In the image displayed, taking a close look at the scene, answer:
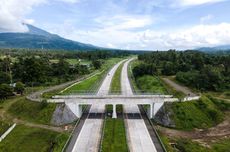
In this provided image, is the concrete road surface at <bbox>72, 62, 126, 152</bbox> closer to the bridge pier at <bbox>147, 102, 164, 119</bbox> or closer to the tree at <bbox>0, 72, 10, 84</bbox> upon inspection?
the bridge pier at <bbox>147, 102, 164, 119</bbox>

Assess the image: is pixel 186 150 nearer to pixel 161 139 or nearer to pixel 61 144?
pixel 161 139

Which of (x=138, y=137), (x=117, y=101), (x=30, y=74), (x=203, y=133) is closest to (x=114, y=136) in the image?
(x=138, y=137)

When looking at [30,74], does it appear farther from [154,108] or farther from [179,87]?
[179,87]

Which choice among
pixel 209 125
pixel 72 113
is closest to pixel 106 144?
pixel 72 113

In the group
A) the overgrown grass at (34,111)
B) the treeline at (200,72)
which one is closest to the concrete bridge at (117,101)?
the overgrown grass at (34,111)

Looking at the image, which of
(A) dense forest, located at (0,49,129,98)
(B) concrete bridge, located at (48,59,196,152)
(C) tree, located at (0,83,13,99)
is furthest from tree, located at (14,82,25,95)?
(B) concrete bridge, located at (48,59,196,152)
